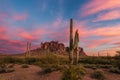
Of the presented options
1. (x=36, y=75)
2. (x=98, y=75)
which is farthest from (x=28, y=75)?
(x=98, y=75)

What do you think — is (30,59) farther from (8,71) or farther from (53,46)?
(53,46)

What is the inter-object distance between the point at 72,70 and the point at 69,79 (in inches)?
26.1

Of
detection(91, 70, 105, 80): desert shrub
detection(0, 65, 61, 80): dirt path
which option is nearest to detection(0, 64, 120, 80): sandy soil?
detection(0, 65, 61, 80): dirt path

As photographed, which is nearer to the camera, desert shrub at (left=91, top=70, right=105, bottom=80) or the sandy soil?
desert shrub at (left=91, top=70, right=105, bottom=80)

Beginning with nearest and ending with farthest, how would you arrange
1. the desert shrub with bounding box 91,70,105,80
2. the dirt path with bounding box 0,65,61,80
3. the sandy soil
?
the desert shrub with bounding box 91,70,105,80 < the sandy soil < the dirt path with bounding box 0,65,61,80

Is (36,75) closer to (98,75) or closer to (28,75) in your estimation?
(28,75)

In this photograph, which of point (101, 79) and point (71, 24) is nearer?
point (101, 79)

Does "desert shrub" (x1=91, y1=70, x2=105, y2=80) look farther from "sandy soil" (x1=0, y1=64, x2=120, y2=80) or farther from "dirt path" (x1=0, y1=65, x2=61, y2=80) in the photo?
"dirt path" (x1=0, y1=65, x2=61, y2=80)

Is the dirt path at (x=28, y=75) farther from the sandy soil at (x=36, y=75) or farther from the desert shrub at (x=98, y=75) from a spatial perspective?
the desert shrub at (x=98, y=75)

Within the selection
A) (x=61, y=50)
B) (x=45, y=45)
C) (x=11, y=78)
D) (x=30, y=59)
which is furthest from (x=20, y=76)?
(x=61, y=50)

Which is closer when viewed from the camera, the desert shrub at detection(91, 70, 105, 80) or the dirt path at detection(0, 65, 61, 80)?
the desert shrub at detection(91, 70, 105, 80)

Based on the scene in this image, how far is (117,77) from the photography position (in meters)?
22.5

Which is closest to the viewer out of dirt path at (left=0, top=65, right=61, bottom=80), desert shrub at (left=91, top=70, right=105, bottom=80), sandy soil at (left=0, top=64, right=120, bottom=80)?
desert shrub at (left=91, top=70, right=105, bottom=80)

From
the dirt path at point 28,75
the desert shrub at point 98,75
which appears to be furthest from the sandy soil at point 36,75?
the desert shrub at point 98,75
